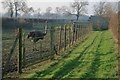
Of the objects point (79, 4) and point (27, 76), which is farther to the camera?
point (79, 4)

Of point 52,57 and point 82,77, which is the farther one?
point 52,57

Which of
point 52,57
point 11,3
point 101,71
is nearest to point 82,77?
point 101,71

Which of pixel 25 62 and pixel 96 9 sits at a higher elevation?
pixel 96 9

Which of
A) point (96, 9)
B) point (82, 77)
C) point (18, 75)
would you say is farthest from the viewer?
point (96, 9)

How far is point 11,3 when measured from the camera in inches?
2862

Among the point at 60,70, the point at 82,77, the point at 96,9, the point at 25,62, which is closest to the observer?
the point at 82,77

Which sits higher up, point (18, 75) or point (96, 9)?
point (96, 9)

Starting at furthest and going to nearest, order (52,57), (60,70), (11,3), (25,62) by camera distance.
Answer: (11,3) → (52,57) → (25,62) → (60,70)

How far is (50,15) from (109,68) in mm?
85251

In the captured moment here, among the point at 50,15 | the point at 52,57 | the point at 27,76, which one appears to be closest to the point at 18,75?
the point at 27,76

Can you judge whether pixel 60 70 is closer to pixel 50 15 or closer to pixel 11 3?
pixel 11 3

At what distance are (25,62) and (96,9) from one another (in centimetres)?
7627

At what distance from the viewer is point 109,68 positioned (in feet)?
32.5

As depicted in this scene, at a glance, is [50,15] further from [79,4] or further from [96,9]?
[96,9]
